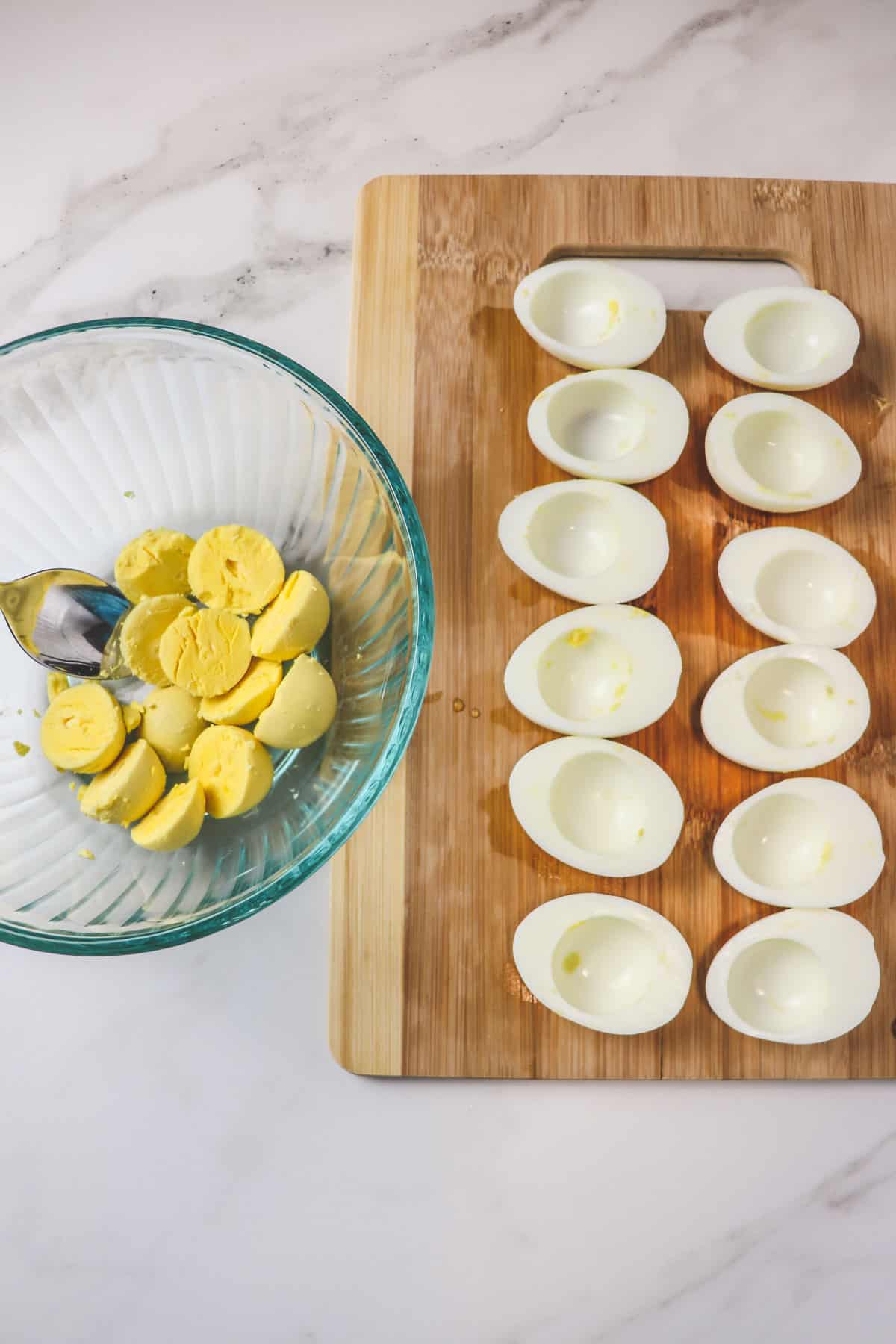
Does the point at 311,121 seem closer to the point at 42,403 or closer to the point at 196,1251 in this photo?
the point at 42,403

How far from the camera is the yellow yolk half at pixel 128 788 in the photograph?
92 cm

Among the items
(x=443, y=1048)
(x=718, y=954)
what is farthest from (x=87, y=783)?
(x=718, y=954)

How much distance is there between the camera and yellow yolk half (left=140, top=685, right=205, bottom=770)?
94cm

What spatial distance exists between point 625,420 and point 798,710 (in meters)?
0.38

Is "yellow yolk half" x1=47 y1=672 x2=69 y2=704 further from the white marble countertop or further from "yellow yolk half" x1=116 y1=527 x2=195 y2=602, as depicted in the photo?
the white marble countertop

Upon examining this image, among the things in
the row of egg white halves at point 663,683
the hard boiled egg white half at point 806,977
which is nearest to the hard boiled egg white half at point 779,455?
the row of egg white halves at point 663,683

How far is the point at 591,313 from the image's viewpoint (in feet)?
3.55

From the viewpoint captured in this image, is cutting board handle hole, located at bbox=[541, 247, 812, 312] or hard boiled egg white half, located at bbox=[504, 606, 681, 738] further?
cutting board handle hole, located at bbox=[541, 247, 812, 312]

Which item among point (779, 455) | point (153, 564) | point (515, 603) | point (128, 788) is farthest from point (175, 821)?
point (779, 455)

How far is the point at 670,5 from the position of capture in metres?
1.20

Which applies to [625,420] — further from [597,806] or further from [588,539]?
[597,806]

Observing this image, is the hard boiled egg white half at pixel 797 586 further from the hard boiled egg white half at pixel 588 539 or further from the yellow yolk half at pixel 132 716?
the yellow yolk half at pixel 132 716

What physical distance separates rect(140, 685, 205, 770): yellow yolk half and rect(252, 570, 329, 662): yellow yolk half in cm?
9

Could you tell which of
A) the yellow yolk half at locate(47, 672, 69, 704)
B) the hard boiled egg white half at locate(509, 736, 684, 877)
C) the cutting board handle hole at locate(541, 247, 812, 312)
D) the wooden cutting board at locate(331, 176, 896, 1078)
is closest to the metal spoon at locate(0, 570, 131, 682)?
the yellow yolk half at locate(47, 672, 69, 704)
